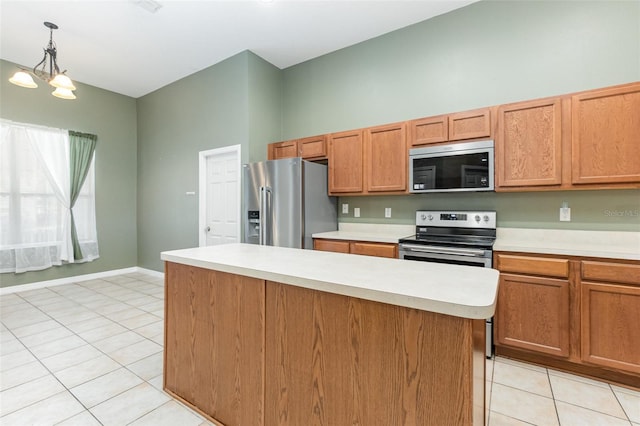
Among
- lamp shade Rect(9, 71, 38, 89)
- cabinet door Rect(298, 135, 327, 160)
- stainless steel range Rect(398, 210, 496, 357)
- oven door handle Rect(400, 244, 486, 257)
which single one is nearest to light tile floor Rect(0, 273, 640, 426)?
stainless steel range Rect(398, 210, 496, 357)

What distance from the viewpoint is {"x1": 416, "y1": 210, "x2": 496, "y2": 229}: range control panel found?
2.82 meters

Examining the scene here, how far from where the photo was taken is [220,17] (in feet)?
10.4

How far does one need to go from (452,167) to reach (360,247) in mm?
1204

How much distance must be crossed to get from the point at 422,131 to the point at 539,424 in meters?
2.46

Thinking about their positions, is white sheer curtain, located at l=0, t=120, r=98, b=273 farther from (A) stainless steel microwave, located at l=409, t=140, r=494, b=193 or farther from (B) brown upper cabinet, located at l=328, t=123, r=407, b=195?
(A) stainless steel microwave, located at l=409, t=140, r=494, b=193

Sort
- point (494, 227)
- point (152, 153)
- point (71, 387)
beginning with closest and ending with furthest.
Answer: point (71, 387) → point (494, 227) → point (152, 153)

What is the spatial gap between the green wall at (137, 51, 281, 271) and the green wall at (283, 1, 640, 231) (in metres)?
0.69

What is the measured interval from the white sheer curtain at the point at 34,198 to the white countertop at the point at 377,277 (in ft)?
13.4

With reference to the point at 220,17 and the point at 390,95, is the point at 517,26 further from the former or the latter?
the point at 220,17

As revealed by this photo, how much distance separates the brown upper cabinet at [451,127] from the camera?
8.66ft

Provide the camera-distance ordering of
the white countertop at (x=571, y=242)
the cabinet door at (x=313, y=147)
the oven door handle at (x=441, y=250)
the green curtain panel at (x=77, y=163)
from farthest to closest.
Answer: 1. the green curtain panel at (x=77, y=163)
2. the cabinet door at (x=313, y=147)
3. the oven door handle at (x=441, y=250)
4. the white countertop at (x=571, y=242)

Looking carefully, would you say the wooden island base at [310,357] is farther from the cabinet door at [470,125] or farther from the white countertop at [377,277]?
the cabinet door at [470,125]

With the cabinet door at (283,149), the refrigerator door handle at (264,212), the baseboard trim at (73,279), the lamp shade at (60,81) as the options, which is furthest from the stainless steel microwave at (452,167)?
the baseboard trim at (73,279)

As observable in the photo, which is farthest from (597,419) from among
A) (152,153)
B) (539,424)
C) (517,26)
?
(152,153)
